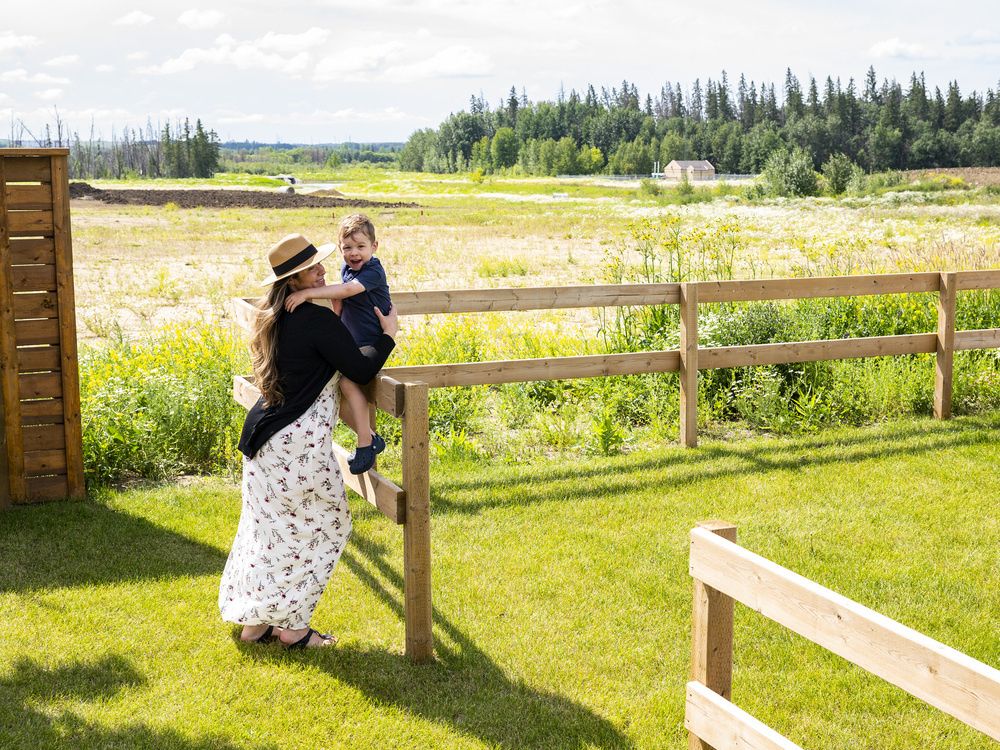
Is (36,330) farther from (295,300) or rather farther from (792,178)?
(792,178)

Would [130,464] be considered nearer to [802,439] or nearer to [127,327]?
[802,439]

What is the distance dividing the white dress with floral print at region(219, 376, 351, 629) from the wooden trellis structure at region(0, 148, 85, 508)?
8.54ft

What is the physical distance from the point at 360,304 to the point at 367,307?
0.11 ft

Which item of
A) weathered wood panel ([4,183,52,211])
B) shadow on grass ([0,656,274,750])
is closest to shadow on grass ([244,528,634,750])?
shadow on grass ([0,656,274,750])

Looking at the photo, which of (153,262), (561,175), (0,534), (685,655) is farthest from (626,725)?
(561,175)

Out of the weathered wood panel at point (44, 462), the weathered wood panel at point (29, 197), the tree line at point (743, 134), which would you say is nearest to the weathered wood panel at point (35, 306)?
the weathered wood panel at point (29, 197)

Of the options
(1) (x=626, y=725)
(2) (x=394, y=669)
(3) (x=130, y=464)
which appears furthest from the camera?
(3) (x=130, y=464)

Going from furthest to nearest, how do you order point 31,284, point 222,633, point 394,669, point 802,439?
point 802,439 → point 31,284 → point 222,633 → point 394,669

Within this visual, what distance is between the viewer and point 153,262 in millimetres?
27406

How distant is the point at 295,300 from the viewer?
4.10 meters

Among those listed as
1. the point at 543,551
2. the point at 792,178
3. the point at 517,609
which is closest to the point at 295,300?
the point at 517,609

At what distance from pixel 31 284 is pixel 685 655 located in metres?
4.47

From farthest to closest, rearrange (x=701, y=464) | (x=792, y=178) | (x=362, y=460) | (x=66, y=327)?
(x=792, y=178), (x=701, y=464), (x=66, y=327), (x=362, y=460)

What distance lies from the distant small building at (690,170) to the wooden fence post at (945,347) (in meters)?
131
